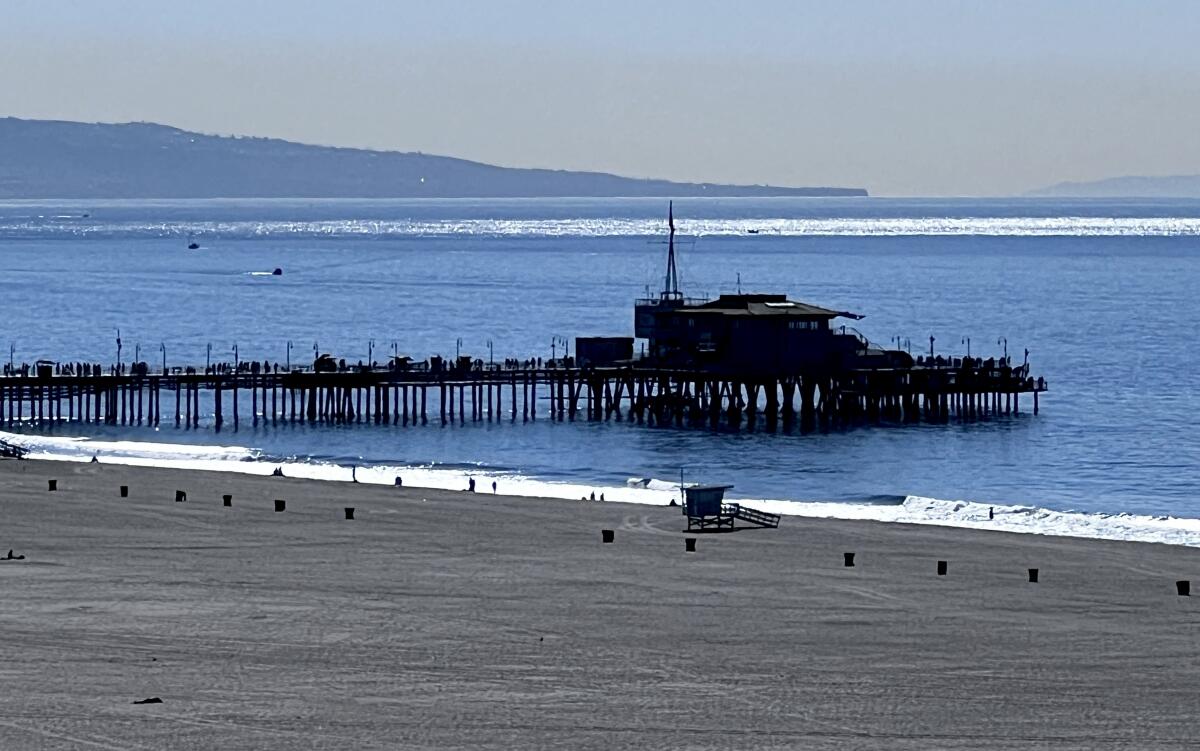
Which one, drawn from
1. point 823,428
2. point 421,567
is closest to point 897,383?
point 823,428

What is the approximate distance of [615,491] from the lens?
76.8 m

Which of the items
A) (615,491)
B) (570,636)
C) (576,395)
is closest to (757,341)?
(576,395)

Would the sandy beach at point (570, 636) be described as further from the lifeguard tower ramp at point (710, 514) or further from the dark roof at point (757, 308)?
the dark roof at point (757, 308)

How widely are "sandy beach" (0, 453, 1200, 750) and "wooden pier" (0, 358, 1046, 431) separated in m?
43.1

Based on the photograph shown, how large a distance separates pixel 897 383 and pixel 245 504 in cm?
5172

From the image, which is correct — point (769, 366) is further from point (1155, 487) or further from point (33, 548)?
point (33, 548)

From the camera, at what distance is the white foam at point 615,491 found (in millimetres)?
66938

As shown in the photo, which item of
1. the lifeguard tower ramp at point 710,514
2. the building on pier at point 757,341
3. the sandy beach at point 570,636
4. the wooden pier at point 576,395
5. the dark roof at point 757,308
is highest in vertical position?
the dark roof at point 757,308

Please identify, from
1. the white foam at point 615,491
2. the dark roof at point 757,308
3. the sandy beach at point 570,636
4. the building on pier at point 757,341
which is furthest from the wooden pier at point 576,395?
the sandy beach at point 570,636

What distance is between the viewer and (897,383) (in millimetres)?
109250

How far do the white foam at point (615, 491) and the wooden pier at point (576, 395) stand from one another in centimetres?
969

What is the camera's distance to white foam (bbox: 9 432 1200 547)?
66.9 m

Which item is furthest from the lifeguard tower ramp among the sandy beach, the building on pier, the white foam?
the building on pier

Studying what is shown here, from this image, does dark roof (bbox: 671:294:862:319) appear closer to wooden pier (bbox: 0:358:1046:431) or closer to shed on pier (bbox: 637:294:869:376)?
shed on pier (bbox: 637:294:869:376)
